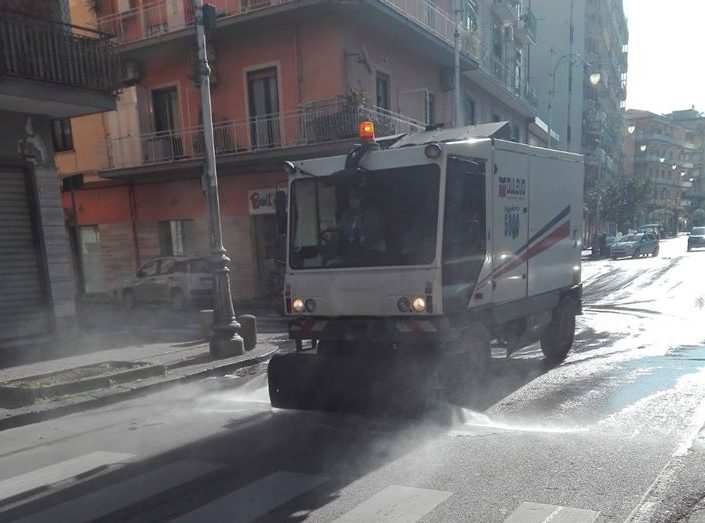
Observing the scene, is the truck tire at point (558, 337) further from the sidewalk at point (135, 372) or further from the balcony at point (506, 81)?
the balcony at point (506, 81)

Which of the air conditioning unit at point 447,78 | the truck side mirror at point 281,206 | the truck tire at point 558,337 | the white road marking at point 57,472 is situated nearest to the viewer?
the white road marking at point 57,472

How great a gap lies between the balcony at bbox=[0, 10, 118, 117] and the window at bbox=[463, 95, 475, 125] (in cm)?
1695

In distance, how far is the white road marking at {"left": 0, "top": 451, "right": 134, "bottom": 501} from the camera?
4812mm

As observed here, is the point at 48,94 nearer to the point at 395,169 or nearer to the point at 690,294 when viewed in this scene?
the point at 395,169

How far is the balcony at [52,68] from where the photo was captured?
10.0 m

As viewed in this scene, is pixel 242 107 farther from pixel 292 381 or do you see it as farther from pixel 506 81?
pixel 506 81

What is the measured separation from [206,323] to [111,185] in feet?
42.7

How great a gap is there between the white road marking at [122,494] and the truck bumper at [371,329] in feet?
6.21

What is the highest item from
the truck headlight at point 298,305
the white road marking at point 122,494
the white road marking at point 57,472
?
the truck headlight at point 298,305

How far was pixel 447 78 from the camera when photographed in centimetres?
2288

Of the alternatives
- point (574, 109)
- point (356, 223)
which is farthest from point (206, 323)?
point (574, 109)

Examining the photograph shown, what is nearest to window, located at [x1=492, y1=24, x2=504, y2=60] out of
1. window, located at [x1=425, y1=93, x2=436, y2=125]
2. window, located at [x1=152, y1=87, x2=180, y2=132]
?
window, located at [x1=425, y1=93, x2=436, y2=125]

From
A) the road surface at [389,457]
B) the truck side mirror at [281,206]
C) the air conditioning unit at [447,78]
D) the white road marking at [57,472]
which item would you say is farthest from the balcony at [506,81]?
the white road marking at [57,472]

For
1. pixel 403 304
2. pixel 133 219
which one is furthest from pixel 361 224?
pixel 133 219
